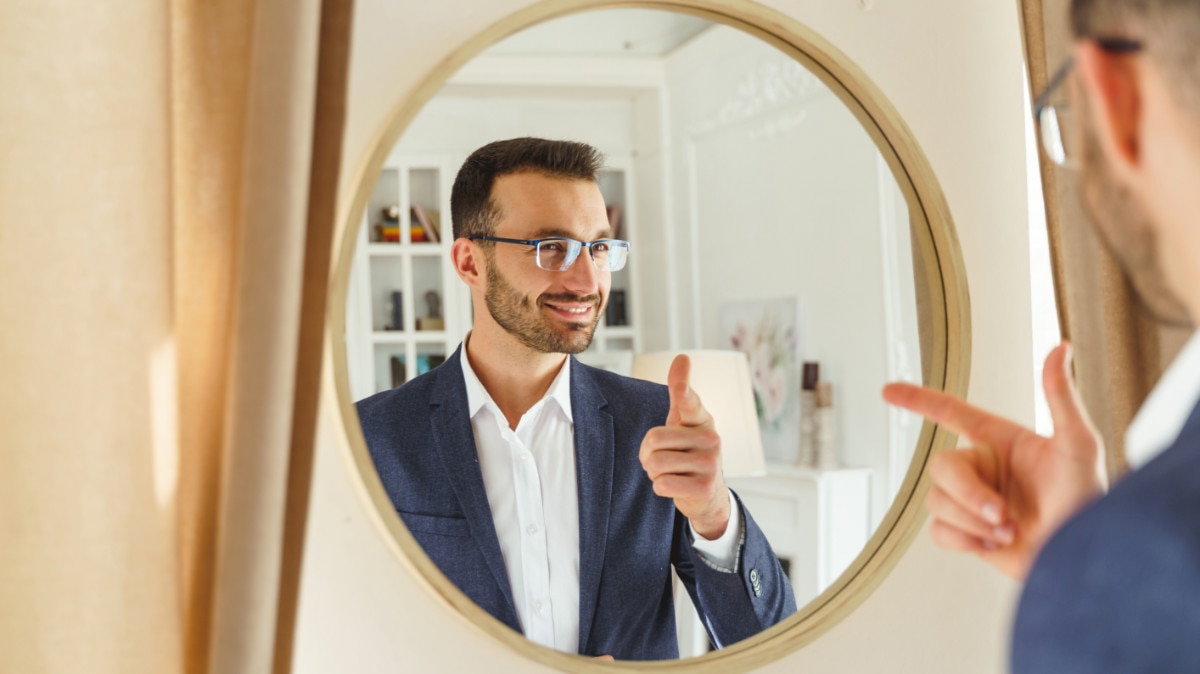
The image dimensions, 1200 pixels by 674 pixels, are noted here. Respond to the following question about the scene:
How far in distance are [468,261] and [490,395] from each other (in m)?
0.14

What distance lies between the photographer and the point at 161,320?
773 millimetres

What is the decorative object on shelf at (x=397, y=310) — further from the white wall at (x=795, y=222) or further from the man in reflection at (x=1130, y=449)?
the man in reflection at (x=1130, y=449)

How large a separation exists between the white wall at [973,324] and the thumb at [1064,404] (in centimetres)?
44

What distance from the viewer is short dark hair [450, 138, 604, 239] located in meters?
0.97

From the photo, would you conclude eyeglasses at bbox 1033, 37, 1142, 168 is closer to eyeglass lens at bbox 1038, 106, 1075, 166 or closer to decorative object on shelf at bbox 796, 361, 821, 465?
eyeglass lens at bbox 1038, 106, 1075, 166

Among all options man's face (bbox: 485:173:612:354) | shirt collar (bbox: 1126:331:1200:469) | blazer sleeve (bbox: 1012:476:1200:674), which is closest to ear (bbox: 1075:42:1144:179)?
shirt collar (bbox: 1126:331:1200:469)

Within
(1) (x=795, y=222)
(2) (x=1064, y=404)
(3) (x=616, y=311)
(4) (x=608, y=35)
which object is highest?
(4) (x=608, y=35)

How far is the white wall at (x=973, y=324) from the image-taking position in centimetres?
97

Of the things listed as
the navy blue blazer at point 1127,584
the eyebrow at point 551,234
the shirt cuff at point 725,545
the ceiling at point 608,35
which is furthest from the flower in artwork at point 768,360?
the navy blue blazer at point 1127,584

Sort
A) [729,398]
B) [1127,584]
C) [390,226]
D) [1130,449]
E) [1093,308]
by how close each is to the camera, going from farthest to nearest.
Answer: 1. [1093,308]
2. [729,398]
3. [390,226]
4. [1130,449]
5. [1127,584]

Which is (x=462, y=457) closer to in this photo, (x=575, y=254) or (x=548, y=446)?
(x=548, y=446)

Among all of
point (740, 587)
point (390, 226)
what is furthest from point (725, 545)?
point (390, 226)

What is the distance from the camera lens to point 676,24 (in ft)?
3.51

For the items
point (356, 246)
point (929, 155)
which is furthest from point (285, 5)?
point (929, 155)
